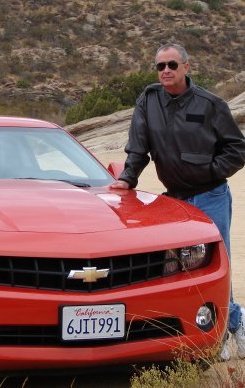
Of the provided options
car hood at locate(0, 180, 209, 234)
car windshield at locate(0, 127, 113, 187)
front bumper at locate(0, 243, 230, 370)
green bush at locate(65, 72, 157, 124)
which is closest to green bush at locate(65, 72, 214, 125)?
green bush at locate(65, 72, 157, 124)

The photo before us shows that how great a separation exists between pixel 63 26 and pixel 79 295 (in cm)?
4537

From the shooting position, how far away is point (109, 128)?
88.1 ft

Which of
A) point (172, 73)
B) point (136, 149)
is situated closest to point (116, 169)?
point (136, 149)

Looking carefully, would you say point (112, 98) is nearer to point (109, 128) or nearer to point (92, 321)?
point (109, 128)

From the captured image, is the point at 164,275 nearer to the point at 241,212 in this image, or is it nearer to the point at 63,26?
the point at 241,212

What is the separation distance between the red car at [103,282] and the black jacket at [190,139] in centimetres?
63

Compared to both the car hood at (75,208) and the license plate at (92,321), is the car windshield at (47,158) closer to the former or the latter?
the car hood at (75,208)

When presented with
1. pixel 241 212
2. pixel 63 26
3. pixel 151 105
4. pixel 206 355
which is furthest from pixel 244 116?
pixel 63 26

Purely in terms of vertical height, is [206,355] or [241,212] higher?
[206,355]

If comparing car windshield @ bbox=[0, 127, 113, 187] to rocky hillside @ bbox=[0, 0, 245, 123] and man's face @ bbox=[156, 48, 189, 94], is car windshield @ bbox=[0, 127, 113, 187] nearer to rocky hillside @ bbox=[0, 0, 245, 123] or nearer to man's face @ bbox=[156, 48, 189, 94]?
man's face @ bbox=[156, 48, 189, 94]

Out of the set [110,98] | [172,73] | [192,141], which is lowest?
[110,98]

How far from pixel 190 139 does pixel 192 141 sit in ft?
0.06

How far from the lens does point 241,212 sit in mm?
13953

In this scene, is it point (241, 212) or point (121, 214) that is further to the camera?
point (241, 212)
